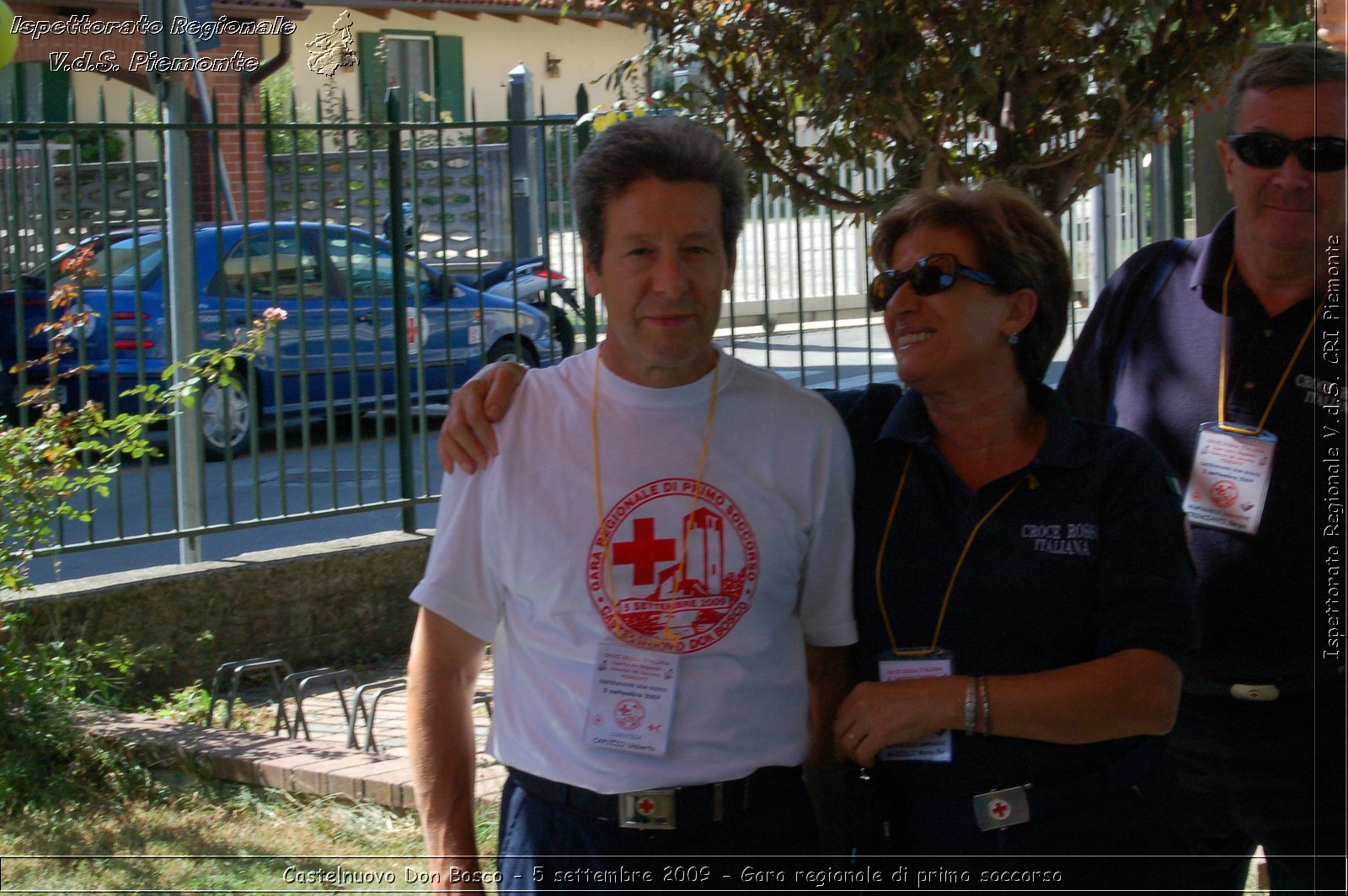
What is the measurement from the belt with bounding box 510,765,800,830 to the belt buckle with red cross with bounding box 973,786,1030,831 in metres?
0.32

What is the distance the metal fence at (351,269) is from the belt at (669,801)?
4.05 m

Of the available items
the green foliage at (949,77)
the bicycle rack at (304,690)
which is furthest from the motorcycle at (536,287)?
the green foliage at (949,77)

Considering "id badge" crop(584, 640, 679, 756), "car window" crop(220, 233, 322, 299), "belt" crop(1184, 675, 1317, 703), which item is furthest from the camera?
"car window" crop(220, 233, 322, 299)

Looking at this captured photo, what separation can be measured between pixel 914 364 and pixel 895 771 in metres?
0.66

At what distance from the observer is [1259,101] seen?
256cm

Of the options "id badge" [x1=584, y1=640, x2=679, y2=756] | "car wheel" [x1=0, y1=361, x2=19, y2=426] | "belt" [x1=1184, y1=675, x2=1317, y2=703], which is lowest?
"belt" [x1=1184, y1=675, x2=1317, y2=703]

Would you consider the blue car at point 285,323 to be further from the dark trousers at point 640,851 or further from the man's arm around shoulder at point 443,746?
the dark trousers at point 640,851

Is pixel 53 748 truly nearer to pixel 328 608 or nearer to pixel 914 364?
pixel 328 608

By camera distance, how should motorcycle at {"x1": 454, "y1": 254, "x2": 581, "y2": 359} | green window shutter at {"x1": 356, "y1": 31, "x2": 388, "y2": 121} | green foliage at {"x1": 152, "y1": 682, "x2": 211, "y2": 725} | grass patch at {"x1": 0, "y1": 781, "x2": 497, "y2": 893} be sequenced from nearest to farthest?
1. grass patch at {"x1": 0, "y1": 781, "x2": 497, "y2": 893}
2. green foliage at {"x1": 152, "y1": 682, "x2": 211, "y2": 725}
3. motorcycle at {"x1": 454, "y1": 254, "x2": 581, "y2": 359}
4. green window shutter at {"x1": 356, "y1": 31, "x2": 388, "y2": 121}

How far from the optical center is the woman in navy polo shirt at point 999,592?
221 centimetres

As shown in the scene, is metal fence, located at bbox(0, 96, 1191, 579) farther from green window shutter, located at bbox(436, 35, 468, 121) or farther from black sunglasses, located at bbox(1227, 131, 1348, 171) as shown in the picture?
green window shutter, located at bbox(436, 35, 468, 121)

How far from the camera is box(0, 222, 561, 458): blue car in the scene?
605 centimetres

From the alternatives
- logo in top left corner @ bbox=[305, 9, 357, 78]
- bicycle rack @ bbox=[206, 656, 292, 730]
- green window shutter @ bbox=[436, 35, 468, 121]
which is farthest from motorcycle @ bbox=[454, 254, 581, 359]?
green window shutter @ bbox=[436, 35, 468, 121]

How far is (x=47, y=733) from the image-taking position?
4859 millimetres
